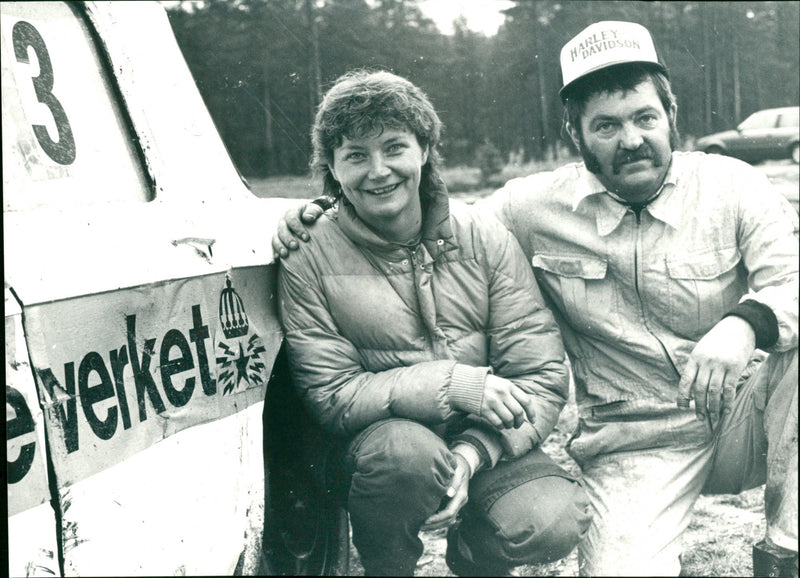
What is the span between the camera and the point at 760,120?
214cm

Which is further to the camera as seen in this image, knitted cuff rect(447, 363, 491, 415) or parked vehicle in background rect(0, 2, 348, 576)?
knitted cuff rect(447, 363, 491, 415)

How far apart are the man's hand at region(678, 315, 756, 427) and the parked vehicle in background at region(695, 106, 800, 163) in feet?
1.65

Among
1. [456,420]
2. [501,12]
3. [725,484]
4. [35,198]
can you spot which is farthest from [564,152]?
[35,198]

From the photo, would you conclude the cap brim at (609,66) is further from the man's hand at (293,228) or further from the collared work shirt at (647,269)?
the man's hand at (293,228)

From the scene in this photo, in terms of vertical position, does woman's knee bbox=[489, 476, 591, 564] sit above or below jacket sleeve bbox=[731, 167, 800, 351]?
below

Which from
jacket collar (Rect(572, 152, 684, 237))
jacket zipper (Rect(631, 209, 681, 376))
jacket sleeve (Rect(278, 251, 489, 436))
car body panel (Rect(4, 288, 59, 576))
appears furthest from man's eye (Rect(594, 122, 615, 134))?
car body panel (Rect(4, 288, 59, 576))

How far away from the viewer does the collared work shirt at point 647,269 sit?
83.9 inches

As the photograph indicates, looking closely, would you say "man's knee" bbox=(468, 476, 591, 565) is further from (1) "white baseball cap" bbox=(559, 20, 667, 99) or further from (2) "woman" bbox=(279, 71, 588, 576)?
(1) "white baseball cap" bbox=(559, 20, 667, 99)

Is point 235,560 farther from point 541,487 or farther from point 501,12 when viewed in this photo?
point 501,12

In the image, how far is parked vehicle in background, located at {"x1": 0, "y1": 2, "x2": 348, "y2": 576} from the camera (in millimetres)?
1569

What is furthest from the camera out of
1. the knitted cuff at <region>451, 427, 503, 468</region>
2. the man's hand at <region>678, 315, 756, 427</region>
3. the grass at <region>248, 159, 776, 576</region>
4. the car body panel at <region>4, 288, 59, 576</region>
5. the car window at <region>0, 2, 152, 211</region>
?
the grass at <region>248, 159, 776, 576</region>

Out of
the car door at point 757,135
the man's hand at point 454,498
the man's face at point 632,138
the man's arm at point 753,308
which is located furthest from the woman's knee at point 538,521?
the car door at point 757,135

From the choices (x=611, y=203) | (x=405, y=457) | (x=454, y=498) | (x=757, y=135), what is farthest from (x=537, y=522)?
(x=757, y=135)

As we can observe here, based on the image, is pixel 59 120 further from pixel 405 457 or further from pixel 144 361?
pixel 405 457
